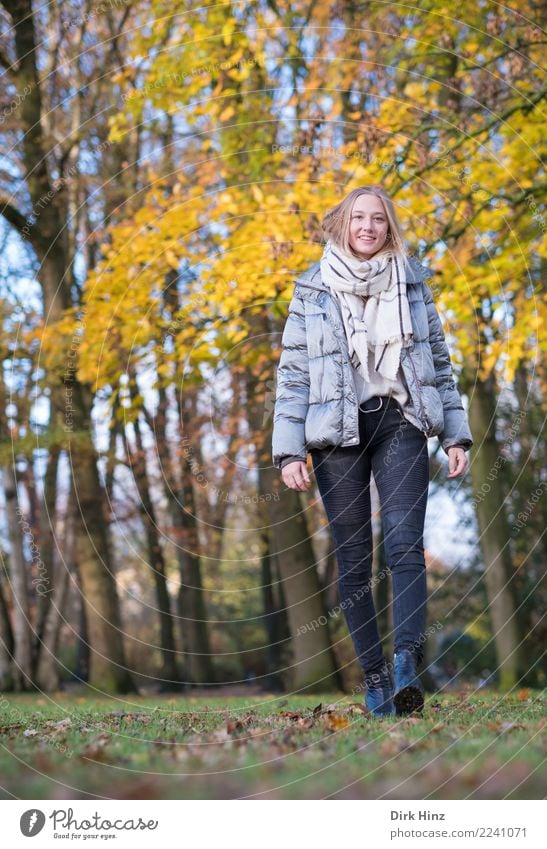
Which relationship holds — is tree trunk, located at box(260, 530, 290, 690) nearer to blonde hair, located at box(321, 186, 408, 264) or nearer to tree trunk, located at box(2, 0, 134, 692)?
tree trunk, located at box(2, 0, 134, 692)

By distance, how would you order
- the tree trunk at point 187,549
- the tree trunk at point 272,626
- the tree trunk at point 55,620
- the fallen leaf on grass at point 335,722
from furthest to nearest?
the tree trunk at point 272,626 < the tree trunk at point 187,549 < the tree trunk at point 55,620 < the fallen leaf on grass at point 335,722

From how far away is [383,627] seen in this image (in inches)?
746

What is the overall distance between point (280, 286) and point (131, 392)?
4.32m

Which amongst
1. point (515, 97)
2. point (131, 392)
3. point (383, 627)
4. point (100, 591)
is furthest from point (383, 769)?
point (383, 627)

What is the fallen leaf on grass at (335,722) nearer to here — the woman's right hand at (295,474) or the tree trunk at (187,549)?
the woman's right hand at (295,474)

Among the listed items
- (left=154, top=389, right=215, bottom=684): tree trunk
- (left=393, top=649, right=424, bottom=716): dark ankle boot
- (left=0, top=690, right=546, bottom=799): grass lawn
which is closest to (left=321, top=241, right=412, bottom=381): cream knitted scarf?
(left=393, top=649, right=424, bottom=716): dark ankle boot

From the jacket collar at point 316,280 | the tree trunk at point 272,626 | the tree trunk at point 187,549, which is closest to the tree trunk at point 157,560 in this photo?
the tree trunk at point 187,549

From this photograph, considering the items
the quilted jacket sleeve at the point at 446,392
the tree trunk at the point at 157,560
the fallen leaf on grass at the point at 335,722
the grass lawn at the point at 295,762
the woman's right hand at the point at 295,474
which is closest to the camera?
the grass lawn at the point at 295,762

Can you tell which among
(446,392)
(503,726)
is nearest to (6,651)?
(446,392)

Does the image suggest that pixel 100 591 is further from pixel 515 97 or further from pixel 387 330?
pixel 387 330

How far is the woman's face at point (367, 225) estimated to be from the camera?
16.0ft

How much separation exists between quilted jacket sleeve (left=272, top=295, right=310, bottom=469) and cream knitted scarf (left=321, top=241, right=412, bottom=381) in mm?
224

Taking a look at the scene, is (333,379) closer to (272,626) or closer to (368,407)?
(368,407)
